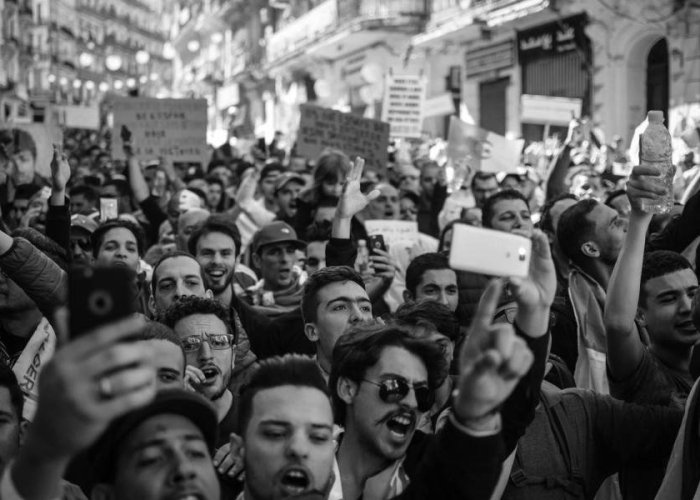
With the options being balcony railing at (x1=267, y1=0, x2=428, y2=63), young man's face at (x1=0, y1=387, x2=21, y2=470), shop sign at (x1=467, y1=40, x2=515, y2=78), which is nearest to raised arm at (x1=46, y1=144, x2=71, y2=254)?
young man's face at (x1=0, y1=387, x2=21, y2=470)

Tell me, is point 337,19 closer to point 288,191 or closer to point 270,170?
point 270,170

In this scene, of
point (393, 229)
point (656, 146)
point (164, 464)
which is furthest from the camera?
point (393, 229)

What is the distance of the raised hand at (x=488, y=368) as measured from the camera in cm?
233

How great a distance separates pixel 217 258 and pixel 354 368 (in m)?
2.71

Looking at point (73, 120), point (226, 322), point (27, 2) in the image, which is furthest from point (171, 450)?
point (27, 2)

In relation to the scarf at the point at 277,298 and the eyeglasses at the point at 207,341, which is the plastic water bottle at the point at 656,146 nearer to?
the eyeglasses at the point at 207,341

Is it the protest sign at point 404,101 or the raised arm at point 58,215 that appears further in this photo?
the protest sign at point 404,101

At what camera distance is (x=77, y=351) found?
1.92 meters

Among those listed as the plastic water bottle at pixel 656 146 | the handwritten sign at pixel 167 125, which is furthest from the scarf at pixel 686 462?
the handwritten sign at pixel 167 125

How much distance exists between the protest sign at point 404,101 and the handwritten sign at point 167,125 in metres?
2.16

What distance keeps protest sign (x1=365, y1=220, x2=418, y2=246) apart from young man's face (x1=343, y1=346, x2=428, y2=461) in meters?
4.65

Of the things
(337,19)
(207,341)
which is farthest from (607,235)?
(337,19)

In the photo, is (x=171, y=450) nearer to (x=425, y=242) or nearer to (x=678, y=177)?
(x=425, y=242)

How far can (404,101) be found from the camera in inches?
506
